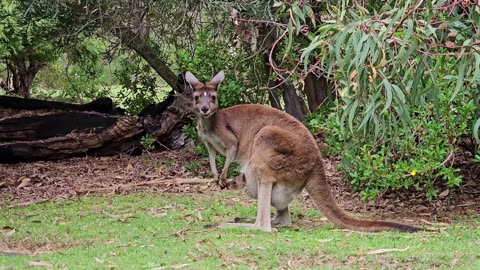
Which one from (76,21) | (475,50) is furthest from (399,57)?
(76,21)

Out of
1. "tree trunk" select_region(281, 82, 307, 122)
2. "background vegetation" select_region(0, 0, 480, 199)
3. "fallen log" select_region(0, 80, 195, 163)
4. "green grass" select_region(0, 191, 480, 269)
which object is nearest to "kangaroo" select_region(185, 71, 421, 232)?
"green grass" select_region(0, 191, 480, 269)

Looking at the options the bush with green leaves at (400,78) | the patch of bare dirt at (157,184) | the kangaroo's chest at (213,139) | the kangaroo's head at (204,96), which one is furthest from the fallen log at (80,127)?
the bush with green leaves at (400,78)

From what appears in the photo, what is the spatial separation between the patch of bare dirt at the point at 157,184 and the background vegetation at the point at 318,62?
0.25 m

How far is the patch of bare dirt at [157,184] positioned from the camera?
9.10m

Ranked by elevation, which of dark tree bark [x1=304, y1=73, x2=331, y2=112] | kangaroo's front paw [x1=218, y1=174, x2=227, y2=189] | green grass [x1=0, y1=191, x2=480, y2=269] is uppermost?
dark tree bark [x1=304, y1=73, x2=331, y2=112]

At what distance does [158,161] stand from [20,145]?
1957 mm

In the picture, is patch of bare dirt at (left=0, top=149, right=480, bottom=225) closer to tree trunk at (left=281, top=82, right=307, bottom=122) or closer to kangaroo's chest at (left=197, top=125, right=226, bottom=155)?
kangaroo's chest at (left=197, top=125, right=226, bottom=155)

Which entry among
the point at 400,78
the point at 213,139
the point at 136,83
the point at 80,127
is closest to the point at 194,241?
the point at 400,78

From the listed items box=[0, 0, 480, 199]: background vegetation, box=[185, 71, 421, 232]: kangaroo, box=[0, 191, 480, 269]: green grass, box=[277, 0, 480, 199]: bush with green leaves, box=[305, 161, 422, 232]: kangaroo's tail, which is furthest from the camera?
box=[185, 71, 421, 232]: kangaroo

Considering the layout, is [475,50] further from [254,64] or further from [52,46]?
[52,46]

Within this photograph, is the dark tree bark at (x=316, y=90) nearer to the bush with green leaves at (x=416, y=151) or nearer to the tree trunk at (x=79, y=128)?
the tree trunk at (x=79, y=128)

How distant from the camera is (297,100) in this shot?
12.4 m

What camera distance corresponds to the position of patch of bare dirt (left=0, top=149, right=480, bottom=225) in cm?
910

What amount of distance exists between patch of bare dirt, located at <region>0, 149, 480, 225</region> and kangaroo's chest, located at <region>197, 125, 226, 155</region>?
849 mm
